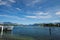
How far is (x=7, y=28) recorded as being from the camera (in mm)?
25953

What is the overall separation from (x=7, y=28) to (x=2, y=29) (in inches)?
60.3

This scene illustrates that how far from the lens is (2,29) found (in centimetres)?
2478
